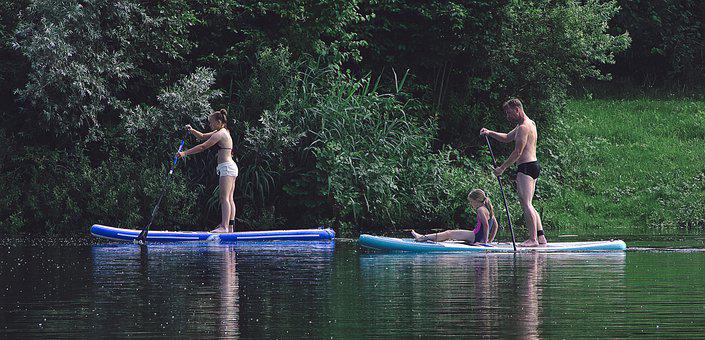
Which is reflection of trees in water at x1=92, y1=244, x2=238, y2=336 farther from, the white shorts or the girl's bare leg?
the white shorts

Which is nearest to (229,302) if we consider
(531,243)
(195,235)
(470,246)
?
(470,246)

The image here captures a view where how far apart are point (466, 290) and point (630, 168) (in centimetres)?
1767

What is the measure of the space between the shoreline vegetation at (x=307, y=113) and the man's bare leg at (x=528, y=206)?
19.9ft

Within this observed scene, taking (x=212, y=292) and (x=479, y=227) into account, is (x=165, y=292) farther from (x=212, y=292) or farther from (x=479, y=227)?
(x=479, y=227)

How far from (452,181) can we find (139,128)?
5803 millimetres

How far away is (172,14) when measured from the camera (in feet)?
86.4

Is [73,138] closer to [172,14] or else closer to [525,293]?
[172,14]

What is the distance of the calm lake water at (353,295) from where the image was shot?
10.1 m

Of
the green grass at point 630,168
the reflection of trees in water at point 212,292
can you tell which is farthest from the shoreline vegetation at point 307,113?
the reflection of trees in water at point 212,292

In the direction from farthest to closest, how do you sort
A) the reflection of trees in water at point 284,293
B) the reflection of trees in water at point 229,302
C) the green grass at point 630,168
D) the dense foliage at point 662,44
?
the dense foliage at point 662,44, the green grass at point 630,168, the reflection of trees in water at point 284,293, the reflection of trees in water at point 229,302

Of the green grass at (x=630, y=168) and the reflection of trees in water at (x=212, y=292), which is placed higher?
the green grass at (x=630, y=168)

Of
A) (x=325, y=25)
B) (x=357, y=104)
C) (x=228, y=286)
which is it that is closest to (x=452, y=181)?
(x=357, y=104)

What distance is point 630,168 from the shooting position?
2978 cm

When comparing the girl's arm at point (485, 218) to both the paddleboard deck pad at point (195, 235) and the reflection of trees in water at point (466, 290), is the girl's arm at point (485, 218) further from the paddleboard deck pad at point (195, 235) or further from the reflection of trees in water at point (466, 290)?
the paddleboard deck pad at point (195, 235)
